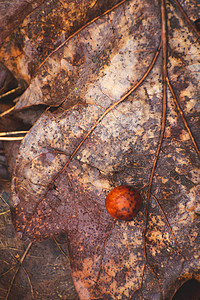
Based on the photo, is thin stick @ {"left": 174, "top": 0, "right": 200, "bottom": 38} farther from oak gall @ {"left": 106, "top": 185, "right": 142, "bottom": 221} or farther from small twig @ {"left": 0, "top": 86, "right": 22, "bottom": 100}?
small twig @ {"left": 0, "top": 86, "right": 22, "bottom": 100}

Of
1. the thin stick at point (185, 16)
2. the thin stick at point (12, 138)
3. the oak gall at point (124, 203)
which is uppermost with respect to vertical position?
the thin stick at point (12, 138)

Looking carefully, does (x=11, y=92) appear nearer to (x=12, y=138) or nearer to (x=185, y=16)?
(x=12, y=138)

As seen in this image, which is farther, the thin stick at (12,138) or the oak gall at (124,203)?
the thin stick at (12,138)

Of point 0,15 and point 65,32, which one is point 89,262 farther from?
point 0,15

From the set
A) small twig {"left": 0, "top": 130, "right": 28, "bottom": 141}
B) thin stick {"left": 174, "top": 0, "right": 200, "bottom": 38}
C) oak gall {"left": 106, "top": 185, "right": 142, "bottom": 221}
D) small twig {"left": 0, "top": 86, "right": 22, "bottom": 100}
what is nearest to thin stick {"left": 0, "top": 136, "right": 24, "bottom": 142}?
small twig {"left": 0, "top": 130, "right": 28, "bottom": 141}

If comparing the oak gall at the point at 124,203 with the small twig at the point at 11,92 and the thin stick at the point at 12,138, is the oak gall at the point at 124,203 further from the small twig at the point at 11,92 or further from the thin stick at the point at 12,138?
the small twig at the point at 11,92

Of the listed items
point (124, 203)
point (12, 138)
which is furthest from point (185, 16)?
point (12, 138)

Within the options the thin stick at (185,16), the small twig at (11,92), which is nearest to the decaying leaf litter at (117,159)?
the thin stick at (185,16)
